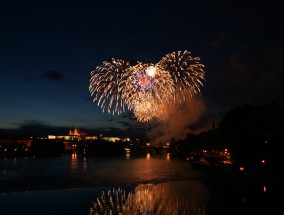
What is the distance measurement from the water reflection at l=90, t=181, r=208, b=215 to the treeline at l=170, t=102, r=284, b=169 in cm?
1564

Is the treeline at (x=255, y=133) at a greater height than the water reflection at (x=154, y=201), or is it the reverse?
the treeline at (x=255, y=133)

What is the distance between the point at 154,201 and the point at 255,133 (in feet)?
97.5

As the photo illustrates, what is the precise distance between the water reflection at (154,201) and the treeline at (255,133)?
15637mm

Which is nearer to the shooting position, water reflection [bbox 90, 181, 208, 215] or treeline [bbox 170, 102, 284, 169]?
water reflection [bbox 90, 181, 208, 215]

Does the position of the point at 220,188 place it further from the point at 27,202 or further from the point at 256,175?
the point at 27,202

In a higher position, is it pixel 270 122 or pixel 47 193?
pixel 270 122

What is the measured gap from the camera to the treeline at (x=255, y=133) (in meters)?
51.0

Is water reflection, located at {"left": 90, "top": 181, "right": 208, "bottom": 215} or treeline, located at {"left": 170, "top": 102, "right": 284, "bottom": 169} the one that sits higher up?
treeline, located at {"left": 170, "top": 102, "right": 284, "bottom": 169}

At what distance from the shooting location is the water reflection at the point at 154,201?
2681cm

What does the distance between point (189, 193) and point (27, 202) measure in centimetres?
1545

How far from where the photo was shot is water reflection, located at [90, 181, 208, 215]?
1056 inches

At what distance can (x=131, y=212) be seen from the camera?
2639cm

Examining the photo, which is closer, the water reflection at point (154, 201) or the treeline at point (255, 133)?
the water reflection at point (154, 201)

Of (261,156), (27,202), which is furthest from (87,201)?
(261,156)
